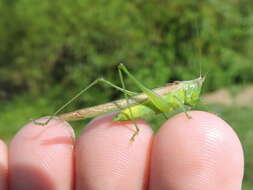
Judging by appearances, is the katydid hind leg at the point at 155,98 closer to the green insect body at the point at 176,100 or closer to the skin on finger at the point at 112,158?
the green insect body at the point at 176,100

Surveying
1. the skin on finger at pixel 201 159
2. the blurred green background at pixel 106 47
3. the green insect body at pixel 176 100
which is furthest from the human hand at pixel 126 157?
the blurred green background at pixel 106 47

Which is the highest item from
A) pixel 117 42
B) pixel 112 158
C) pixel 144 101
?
pixel 144 101

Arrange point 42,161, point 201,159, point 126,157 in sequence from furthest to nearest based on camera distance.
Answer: point 42,161
point 126,157
point 201,159

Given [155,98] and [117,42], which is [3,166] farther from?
[117,42]

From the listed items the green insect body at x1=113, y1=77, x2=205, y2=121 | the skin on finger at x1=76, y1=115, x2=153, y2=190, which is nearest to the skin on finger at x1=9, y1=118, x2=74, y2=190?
the skin on finger at x1=76, y1=115, x2=153, y2=190

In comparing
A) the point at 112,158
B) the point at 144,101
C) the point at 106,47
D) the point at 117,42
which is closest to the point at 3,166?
the point at 112,158

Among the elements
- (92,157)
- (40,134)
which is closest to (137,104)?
(92,157)
